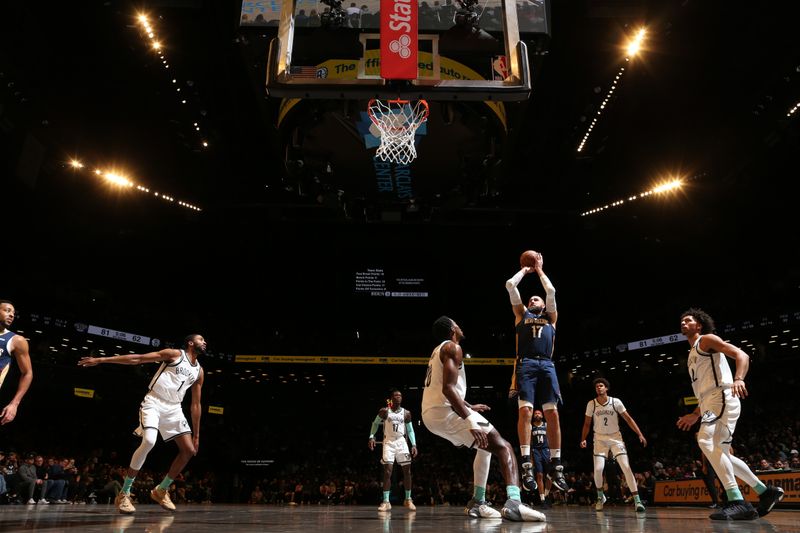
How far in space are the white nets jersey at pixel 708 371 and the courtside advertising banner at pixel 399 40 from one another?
4.56 m

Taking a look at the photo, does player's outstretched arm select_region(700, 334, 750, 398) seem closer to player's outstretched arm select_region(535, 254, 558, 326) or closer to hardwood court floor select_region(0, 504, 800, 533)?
hardwood court floor select_region(0, 504, 800, 533)

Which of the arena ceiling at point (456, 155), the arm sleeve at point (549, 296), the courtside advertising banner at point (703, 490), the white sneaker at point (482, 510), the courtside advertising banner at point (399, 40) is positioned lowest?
the courtside advertising banner at point (703, 490)

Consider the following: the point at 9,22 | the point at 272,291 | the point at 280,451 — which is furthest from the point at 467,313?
the point at 9,22

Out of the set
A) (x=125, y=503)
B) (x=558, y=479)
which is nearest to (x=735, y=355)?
(x=558, y=479)

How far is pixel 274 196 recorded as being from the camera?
2291 cm

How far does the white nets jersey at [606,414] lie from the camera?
10.8m

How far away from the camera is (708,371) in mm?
6793

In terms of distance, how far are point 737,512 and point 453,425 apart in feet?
10.7

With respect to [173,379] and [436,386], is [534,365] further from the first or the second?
[173,379]

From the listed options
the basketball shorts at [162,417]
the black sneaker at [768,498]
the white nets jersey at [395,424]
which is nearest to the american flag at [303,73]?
the basketball shorts at [162,417]

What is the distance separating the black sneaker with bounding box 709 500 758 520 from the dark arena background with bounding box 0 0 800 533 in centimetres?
188

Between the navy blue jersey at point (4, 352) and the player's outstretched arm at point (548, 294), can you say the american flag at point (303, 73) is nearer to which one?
the player's outstretched arm at point (548, 294)

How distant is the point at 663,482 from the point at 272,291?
18487mm

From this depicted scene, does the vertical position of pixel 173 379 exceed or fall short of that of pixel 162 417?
it exceeds it
